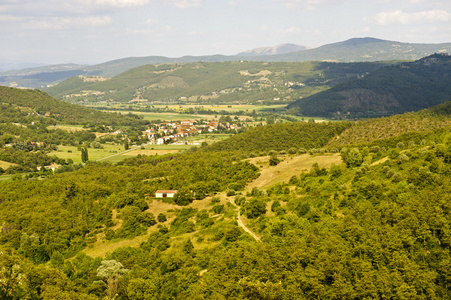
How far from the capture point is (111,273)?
1764 inches

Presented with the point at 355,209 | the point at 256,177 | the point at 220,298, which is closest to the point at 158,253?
the point at 220,298

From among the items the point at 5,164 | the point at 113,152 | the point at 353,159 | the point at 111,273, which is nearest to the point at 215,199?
the point at 353,159

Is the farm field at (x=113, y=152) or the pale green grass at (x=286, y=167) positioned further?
the farm field at (x=113, y=152)

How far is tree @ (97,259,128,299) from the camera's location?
1656 inches

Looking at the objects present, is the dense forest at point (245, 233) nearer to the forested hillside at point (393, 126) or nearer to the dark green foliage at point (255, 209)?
the dark green foliage at point (255, 209)

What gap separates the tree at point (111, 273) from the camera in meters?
42.1

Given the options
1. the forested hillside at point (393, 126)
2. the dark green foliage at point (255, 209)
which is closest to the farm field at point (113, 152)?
the forested hillside at point (393, 126)

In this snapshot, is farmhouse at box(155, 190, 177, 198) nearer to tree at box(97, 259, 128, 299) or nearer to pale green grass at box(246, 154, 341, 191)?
pale green grass at box(246, 154, 341, 191)

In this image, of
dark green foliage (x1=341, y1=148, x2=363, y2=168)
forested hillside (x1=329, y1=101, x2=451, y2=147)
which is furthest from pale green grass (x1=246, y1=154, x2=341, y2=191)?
forested hillside (x1=329, y1=101, x2=451, y2=147)

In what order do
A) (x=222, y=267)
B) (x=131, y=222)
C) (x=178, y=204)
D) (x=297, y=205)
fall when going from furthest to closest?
(x=178, y=204) < (x=131, y=222) < (x=297, y=205) < (x=222, y=267)

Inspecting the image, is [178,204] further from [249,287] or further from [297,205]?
[249,287]

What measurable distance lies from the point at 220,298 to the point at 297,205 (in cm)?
2685

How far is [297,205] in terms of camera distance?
5825 centimetres

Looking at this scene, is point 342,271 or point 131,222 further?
point 131,222
